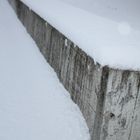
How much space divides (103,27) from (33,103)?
3.84 feet

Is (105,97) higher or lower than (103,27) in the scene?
lower

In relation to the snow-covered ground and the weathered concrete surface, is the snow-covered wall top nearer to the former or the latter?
the weathered concrete surface

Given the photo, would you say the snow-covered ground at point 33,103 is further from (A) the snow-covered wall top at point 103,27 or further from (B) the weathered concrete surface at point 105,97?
(A) the snow-covered wall top at point 103,27

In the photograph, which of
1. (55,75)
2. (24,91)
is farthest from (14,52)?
(24,91)

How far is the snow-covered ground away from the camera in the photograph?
283 cm

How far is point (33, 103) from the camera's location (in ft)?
11.2

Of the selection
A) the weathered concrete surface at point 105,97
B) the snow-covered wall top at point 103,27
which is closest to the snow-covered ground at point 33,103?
the weathered concrete surface at point 105,97

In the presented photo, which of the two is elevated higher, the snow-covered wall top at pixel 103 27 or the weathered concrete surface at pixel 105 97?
the snow-covered wall top at pixel 103 27

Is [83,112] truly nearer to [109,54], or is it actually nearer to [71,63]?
[71,63]

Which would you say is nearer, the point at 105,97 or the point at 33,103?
the point at 105,97

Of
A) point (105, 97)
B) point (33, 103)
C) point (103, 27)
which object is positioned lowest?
point (33, 103)

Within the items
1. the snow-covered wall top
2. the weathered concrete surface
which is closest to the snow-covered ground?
the weathered concrete surface

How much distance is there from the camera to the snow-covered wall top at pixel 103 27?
246 cm

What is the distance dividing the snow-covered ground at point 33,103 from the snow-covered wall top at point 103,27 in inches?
28.4
